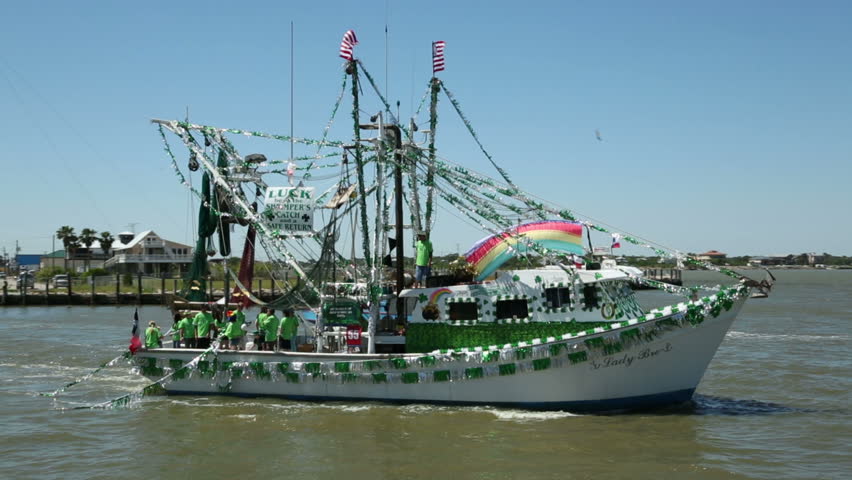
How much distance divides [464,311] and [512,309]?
Answer: 1.31m

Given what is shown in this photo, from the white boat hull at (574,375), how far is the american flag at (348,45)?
8.25 meters

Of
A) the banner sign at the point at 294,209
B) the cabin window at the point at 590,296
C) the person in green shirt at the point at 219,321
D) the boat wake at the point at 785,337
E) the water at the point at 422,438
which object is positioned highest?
the banner sign at the point at 294,209

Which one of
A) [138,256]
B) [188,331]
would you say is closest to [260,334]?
[188,331]

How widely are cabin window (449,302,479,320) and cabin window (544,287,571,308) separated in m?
1.93

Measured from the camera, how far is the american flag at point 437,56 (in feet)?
76.0

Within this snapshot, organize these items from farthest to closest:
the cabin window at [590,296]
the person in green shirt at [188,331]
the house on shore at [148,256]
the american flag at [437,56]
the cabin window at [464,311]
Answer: the house on shore at [148,256] < the american flag at [437,56] < the person in green shirt at [188,331] < the cabin window at [464,311] < the cabin window at [590,296]

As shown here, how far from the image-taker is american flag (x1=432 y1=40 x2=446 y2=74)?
23.2 metres

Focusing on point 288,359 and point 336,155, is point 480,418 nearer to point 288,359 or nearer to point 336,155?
point 288,359

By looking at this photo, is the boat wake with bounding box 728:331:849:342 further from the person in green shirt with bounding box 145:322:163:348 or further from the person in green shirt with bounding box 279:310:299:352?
the person in green shirt with bounding box 145:322:163:348

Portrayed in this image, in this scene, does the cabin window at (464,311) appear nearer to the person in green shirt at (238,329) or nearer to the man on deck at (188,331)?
the person in green shirt at (238,329)

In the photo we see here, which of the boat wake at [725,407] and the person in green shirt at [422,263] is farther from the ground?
the person in green shirt at [422,263]

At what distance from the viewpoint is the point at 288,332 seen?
2038 cm

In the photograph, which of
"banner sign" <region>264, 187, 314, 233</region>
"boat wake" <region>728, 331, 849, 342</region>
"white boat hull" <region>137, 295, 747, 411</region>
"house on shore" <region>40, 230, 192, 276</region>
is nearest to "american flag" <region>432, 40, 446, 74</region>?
"banner sign" <region>264, 187, 314, 233</region>

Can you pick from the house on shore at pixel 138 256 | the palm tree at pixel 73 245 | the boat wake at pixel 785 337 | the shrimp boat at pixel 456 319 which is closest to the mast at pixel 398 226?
the shrimp boat at pixel 456 319
